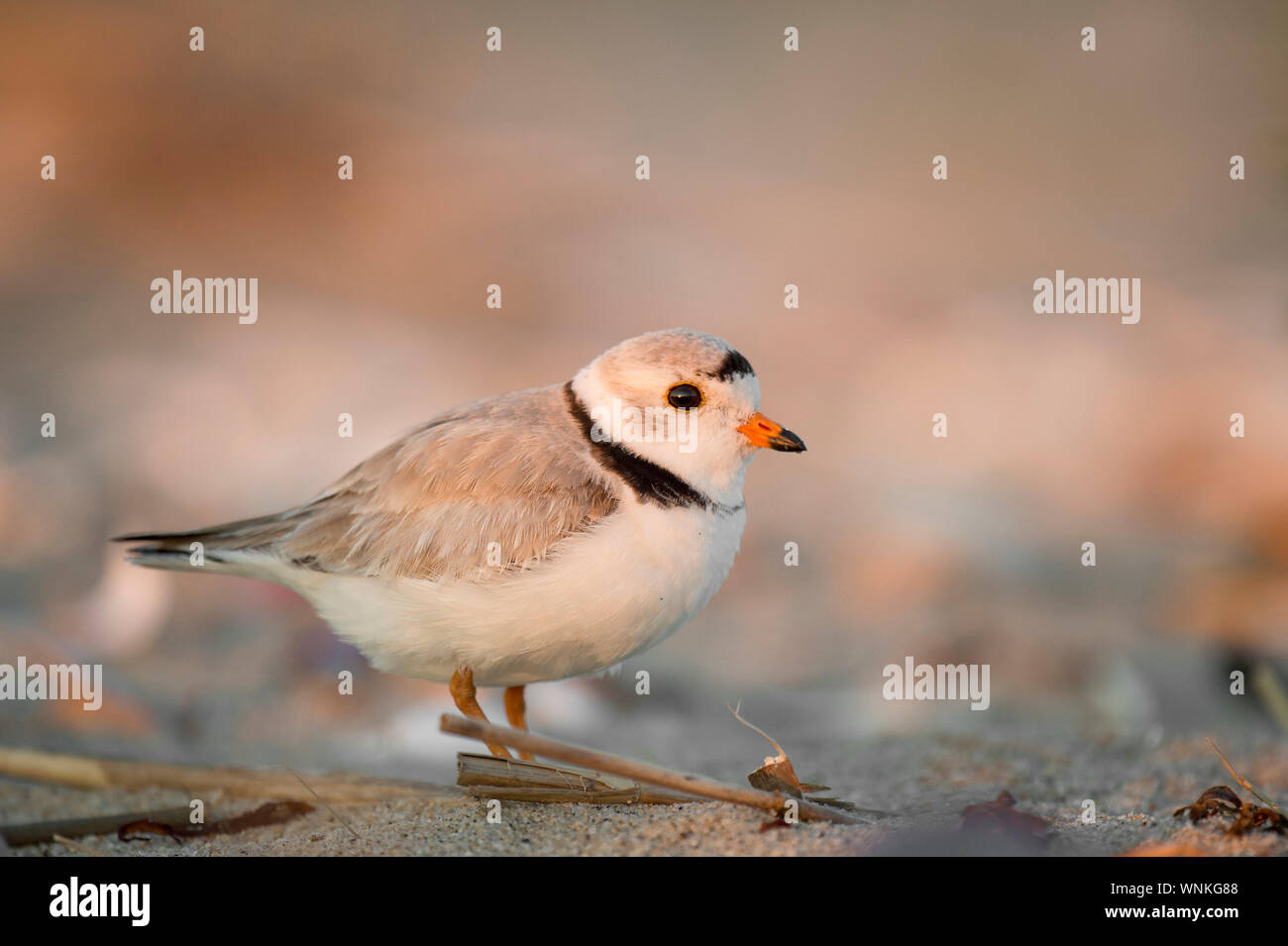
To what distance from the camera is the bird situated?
271cm

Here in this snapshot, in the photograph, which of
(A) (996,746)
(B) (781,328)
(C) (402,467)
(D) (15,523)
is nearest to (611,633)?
(C) (402,467)

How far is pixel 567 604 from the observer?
2674 mm

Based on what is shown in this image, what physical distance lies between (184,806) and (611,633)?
1419mm

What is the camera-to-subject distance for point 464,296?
8891mm

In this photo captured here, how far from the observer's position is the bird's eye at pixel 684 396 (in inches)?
113

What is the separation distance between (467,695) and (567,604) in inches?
15.5

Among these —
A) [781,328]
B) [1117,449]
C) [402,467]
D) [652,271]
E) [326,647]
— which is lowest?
[326,647]

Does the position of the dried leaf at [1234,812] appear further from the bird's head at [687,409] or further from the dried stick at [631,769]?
the bird's head at [687,409]

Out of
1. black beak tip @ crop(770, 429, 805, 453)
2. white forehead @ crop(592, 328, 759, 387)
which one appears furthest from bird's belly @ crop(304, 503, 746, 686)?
white forehead @ crop(592, 328, 759, 387)

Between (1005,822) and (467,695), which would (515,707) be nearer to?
(467,695)

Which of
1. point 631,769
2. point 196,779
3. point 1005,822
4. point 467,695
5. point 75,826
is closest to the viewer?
point 631,769

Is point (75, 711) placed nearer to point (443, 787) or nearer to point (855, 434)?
point (443, 787)

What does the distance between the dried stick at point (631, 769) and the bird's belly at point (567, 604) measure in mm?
451

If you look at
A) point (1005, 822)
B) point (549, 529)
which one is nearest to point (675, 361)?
point (549, 529)
